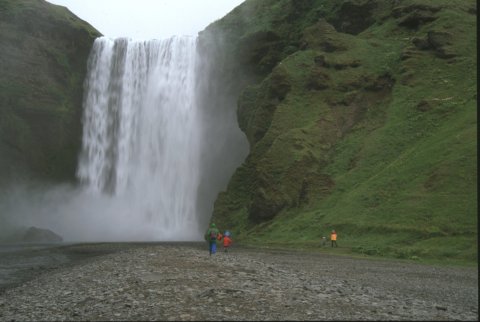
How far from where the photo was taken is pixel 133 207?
7181 centimetres

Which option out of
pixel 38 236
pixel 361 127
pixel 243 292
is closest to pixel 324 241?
pixel 361 127

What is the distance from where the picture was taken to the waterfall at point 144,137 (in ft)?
227

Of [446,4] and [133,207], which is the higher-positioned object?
[446,4]

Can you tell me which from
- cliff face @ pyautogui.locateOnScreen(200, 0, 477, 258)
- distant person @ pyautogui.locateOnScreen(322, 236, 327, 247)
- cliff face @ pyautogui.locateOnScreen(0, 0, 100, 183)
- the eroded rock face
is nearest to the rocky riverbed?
cliff face @ pyautogui.locateOnScreen(200, 0, 477, 258)

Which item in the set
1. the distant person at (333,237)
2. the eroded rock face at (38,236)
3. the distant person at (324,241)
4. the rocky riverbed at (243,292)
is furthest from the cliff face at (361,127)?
the eroded rock face at (38,236)

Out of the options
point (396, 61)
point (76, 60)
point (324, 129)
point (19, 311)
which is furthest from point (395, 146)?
point (76, 60)

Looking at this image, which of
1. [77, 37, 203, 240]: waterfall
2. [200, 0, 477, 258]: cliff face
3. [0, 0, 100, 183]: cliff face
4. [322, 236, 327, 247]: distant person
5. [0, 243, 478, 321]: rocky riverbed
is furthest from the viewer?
[0, 0, 100, 183]: cliff face

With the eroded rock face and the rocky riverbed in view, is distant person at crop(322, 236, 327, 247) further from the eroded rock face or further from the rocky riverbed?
the eroded rock face

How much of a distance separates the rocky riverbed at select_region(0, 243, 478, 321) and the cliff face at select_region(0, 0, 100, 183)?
189 ft

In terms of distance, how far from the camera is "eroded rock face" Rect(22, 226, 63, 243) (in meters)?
61.7

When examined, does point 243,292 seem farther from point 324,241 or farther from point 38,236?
point 38,236

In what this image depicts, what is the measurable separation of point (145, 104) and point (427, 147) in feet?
152

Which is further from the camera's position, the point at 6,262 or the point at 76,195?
the point at 76,195

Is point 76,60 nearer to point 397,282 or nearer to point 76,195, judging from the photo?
point 76,195
